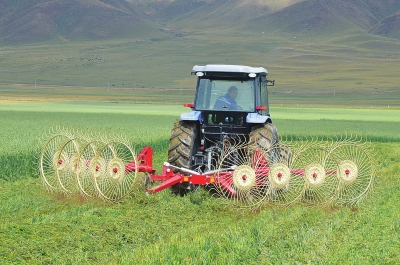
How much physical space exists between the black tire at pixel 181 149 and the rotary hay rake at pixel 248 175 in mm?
187

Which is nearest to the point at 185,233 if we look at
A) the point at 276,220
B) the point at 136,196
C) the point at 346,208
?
the point at 276,220

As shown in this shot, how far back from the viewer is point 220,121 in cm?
1254

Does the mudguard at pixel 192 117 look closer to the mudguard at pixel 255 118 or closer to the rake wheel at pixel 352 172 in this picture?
the mudguard at pixel 255 118

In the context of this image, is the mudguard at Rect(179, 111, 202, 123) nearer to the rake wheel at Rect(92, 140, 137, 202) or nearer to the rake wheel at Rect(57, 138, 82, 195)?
the rake wheel at Rect(92, 140, 137, 202)

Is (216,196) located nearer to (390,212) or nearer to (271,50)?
(390,212)

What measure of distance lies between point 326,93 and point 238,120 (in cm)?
9831

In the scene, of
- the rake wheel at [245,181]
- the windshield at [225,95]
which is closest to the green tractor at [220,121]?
the windshield at [225,95]

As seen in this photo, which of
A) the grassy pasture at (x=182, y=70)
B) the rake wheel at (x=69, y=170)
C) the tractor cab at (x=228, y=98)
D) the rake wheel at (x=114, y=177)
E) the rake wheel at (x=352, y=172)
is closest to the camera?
the rake wheel at (x=114, y=177)

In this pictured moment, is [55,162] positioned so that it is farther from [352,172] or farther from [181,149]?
[352,172]

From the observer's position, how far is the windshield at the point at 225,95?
12523 mm

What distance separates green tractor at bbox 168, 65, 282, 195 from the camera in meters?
11.6

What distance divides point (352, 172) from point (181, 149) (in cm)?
294

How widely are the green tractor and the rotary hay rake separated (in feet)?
0.55

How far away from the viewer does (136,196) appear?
Result: 36.8 feet
